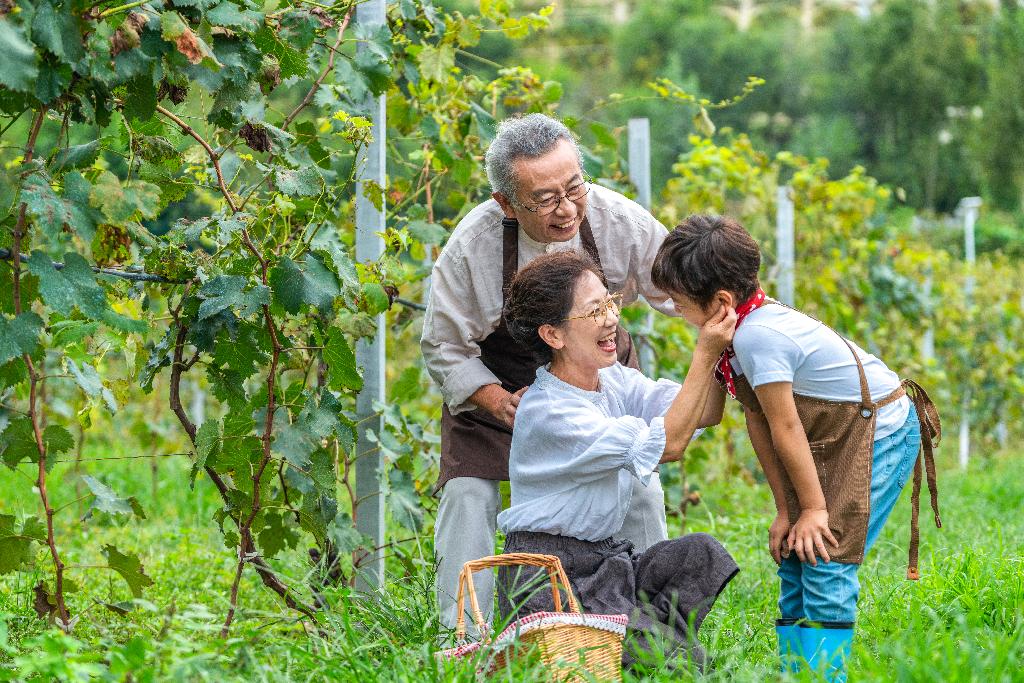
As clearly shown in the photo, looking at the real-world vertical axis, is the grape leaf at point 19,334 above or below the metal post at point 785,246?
above

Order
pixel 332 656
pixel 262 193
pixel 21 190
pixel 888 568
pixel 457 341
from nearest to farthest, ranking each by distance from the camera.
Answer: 1. pixel 21 190
2. pixel 332 656
3. pixel 457 341
4. pixel 262 193
5. pixel 888 568

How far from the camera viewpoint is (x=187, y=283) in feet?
10.4

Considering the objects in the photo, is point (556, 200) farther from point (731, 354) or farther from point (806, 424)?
point (806, 424)

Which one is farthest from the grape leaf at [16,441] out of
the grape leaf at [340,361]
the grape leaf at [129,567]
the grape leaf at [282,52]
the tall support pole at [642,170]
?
the tall support pole at [642,170]

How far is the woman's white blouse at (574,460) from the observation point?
2.81 m

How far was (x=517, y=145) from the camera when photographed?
127 inches

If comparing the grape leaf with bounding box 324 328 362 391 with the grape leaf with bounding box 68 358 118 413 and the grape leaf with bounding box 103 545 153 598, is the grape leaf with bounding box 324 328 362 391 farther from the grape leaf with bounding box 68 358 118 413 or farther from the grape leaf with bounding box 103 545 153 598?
the grape leaf with bounding box 103 545 153 598

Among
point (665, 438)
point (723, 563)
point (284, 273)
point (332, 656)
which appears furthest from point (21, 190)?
point (723, 563)

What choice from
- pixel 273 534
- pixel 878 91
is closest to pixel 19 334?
pixel 273 534

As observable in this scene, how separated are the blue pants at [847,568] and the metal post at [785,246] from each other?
3.89 meters

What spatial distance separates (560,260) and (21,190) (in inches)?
48.3

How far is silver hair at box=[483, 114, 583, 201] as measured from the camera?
320 cm

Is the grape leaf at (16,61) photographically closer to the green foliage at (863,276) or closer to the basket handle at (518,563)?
the basket handle at (518,563)

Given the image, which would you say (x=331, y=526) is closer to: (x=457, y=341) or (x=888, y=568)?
(x=457, y=341)
